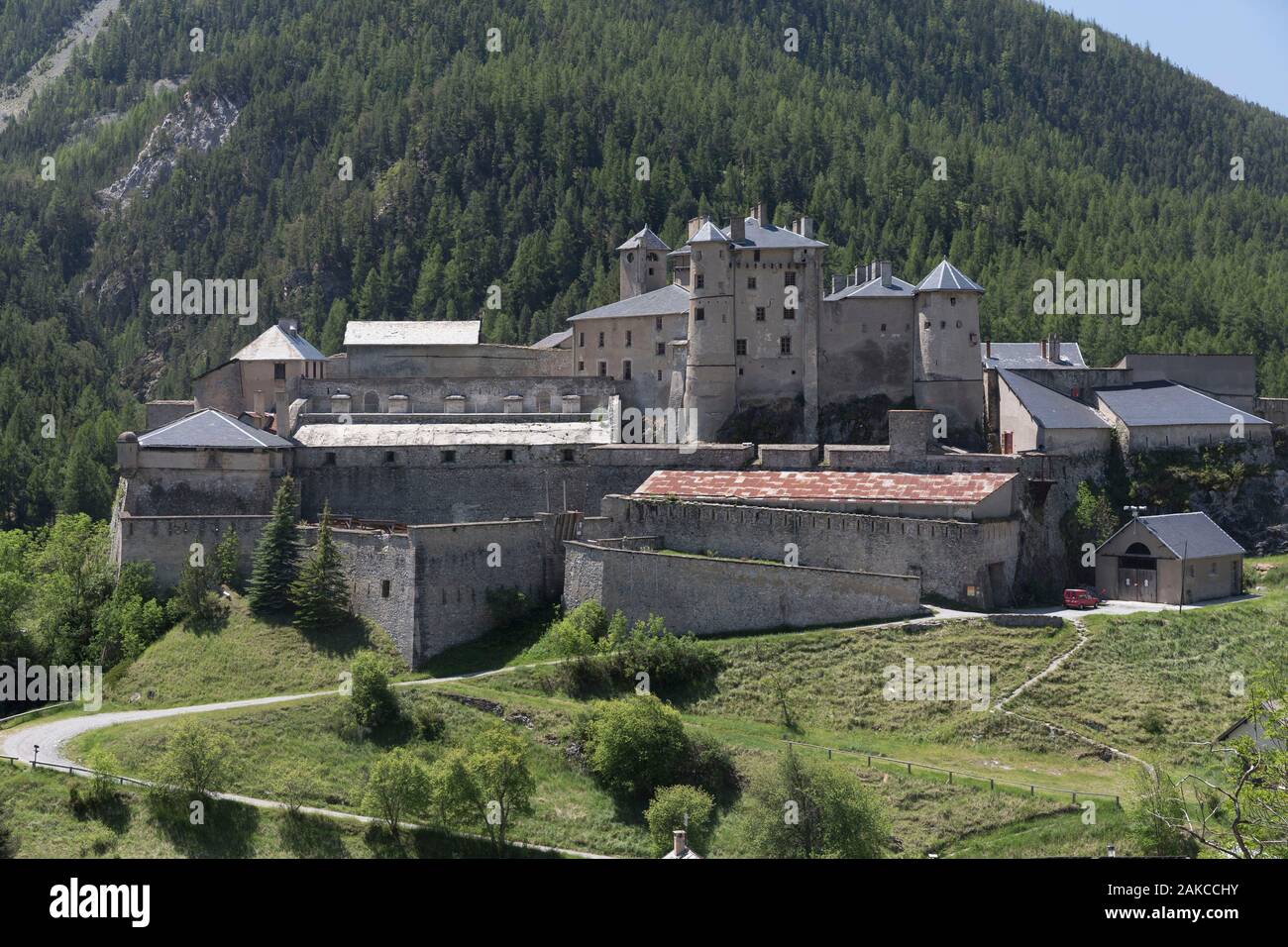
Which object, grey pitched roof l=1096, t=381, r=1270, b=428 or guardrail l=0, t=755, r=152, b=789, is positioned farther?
grey pitched roof l=1096, t=381, r=1270, b=428

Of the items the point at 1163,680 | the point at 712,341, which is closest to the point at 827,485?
the point at 712,341

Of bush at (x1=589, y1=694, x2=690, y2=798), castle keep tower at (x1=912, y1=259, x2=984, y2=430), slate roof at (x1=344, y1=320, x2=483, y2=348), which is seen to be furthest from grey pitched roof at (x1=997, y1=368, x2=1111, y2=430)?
slate roof at (x1=344, y1=320, x2=483, y2=348)

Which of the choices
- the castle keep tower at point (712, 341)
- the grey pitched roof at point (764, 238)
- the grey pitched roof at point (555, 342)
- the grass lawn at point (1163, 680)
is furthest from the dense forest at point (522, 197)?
the grass lawn at point (1163, 680)

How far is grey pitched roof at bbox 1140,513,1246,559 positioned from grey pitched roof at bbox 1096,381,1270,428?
521 cm

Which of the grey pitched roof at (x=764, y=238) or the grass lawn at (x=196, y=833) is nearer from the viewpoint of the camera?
the grass lawn at (x=196, y=833)

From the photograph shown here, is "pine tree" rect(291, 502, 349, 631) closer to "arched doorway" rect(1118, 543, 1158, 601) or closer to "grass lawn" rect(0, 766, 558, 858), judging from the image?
"grass lawn" rect(0, 766, 558, 858)

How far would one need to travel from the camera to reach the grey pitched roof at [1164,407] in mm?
52375

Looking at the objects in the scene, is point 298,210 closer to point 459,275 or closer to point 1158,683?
point 459,275

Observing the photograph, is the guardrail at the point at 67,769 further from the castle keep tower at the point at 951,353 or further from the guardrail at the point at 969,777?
the castle keep tower at the point at 951,353

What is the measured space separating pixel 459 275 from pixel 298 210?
2892cm

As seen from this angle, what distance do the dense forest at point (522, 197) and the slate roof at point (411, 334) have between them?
20223 millimetres

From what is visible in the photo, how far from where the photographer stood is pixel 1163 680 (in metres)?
38.9

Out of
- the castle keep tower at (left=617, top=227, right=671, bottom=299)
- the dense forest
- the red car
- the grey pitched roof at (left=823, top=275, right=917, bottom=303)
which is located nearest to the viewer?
the red car

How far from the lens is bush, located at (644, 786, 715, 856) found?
3466 cm
